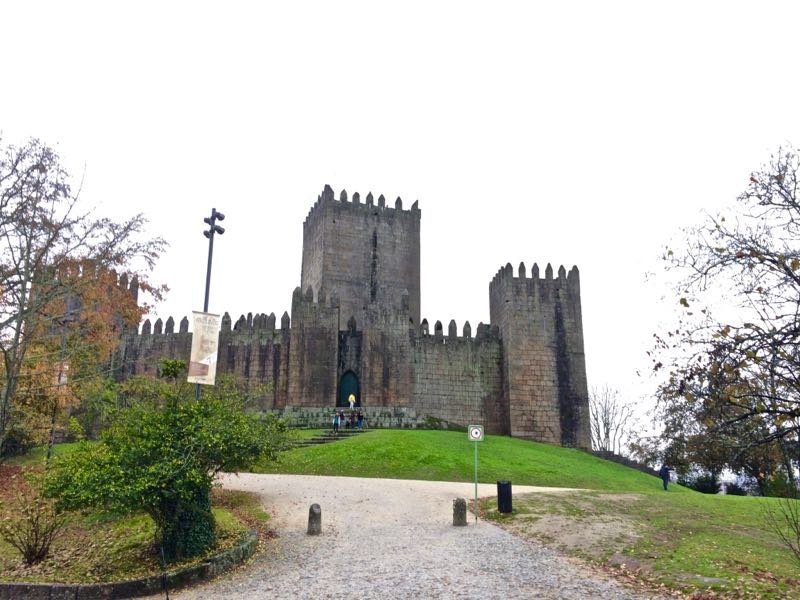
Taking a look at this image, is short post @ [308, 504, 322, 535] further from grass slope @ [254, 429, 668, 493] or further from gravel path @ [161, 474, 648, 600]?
grass slope @ [254, 429, 668, 493]

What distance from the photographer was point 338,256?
38750 millimetres

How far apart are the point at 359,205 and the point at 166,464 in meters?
31.5

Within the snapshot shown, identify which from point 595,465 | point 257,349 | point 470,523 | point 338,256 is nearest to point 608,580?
point 470,523

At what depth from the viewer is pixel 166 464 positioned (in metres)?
9.51

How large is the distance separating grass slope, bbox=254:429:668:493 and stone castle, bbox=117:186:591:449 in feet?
17.6

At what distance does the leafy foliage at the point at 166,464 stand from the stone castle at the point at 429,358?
58.1 ft

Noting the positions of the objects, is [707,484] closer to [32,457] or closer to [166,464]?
[32,457]

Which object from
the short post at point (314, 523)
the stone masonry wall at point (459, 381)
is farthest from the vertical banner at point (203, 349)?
the stone masonry wall at point (459, 381)

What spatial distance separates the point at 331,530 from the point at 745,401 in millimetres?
7381

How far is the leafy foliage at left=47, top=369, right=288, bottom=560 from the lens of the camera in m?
9.23

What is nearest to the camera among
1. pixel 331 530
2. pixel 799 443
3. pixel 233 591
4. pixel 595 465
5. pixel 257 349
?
pixel 799 443

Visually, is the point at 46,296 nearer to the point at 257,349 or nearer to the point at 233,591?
the point at 233,591

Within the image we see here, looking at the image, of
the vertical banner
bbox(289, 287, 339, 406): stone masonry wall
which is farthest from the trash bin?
bbox(289, 287, 339, 406): stone masonry wall

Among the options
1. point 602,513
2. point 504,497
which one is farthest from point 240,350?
point 602,513
